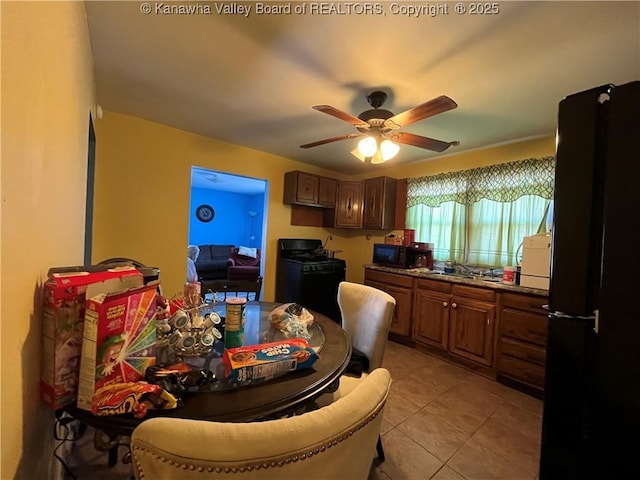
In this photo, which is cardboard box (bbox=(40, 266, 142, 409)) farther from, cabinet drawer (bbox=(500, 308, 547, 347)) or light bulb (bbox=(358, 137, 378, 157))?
cabinet drawer (bbox=(500, 308, 547, 347))

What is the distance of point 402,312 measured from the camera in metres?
3.33

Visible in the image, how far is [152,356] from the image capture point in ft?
2.87

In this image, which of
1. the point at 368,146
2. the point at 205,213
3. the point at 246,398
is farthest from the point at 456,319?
the point at 205,213

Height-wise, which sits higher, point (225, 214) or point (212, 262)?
point (225, 214)

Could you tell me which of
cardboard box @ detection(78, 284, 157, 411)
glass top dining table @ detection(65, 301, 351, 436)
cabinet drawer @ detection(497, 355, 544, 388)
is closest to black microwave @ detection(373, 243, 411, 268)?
cabinet drawer @ detection(497, 355, 544, 388)

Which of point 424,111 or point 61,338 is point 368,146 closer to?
point 424,111

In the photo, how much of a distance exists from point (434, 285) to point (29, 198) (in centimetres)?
311

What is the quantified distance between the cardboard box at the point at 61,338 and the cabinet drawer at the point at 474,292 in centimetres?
290

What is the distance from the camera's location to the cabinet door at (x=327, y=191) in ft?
13.5

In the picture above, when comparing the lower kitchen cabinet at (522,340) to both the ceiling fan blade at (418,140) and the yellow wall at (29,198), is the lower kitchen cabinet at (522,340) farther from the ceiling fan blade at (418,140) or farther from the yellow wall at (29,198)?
the yellow wall at (29,198)

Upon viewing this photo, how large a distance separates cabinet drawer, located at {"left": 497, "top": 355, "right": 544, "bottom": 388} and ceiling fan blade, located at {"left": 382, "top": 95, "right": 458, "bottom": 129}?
7.14 ft

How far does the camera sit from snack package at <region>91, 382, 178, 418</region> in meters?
0.70

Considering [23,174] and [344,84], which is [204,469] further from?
[344,84]

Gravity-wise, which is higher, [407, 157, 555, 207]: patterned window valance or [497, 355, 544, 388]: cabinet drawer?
[407, 157, 555, 207]: patterned window valance
